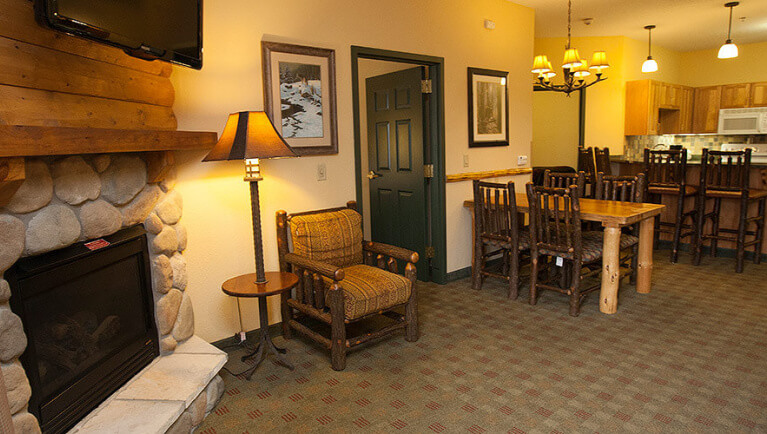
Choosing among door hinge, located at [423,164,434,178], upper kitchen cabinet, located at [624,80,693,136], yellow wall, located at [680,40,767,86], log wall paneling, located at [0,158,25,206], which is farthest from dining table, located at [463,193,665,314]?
yellow wall, located at [680,40,767,86]

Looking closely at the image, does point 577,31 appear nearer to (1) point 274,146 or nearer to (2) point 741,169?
(2) point 741,169

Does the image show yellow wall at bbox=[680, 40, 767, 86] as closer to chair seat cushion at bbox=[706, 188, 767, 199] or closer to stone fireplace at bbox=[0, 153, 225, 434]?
chair seat cushion at bbox=[706, 188, 767, 199]

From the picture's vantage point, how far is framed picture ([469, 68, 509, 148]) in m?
4.57

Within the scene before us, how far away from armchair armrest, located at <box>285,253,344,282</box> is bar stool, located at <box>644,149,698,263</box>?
3753mm

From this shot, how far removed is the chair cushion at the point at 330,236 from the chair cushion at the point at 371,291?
165 millimetres

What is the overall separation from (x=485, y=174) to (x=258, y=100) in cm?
245

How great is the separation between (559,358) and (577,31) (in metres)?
5.23


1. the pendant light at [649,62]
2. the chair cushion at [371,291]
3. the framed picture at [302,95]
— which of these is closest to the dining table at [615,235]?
the chair cushion at [371,291]

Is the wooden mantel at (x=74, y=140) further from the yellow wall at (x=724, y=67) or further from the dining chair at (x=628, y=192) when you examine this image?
the yellow wall at (x=724, y=67)

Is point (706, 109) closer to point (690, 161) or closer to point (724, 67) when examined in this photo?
point (724, 67)

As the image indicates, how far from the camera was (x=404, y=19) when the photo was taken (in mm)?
3932

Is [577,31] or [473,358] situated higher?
[577,31]

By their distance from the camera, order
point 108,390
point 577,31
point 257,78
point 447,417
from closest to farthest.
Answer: point 108,390 < point 447,417 < point 257,78 < point 577,31

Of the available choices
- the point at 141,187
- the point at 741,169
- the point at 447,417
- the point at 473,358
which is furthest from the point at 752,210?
the point at 141,187
